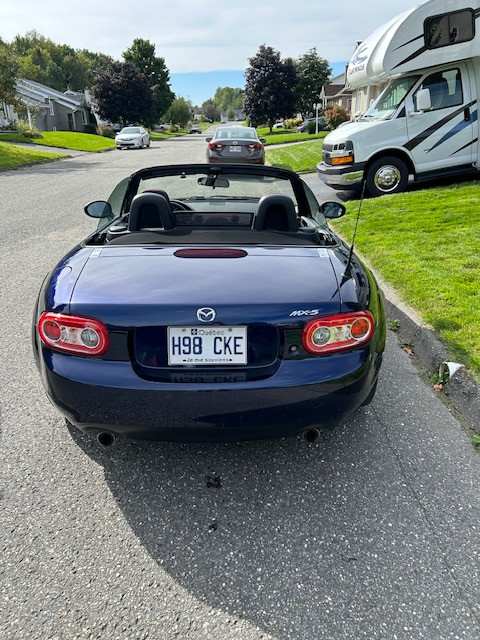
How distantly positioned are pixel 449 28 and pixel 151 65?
77.9m

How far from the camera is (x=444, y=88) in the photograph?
9.20 meters

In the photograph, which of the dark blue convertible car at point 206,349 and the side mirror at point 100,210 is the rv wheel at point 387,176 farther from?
the dark blue convertible car at point 206,349

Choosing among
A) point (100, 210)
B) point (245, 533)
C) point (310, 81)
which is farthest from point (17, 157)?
point (310, 81)

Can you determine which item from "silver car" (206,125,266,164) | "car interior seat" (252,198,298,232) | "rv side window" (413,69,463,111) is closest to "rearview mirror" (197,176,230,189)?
"car interior seat" (252,198,298,232)

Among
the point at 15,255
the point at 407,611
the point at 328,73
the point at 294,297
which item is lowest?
the point at 407,611

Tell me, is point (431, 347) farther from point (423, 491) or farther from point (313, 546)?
point (313, 546)

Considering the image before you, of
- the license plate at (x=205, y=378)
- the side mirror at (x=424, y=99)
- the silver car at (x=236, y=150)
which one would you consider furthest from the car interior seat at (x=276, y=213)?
the silver car at (x=236, y=150)

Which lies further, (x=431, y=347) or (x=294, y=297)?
(x=431, y=347)

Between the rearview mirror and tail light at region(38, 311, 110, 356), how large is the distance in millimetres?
1729

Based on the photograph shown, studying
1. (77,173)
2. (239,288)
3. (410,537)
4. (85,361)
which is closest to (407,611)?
(410,537)

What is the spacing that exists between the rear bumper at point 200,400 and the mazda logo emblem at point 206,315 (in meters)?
0.27

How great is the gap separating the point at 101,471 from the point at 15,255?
16.6 feet

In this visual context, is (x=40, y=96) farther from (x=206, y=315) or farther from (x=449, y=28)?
(x=206, y=315)

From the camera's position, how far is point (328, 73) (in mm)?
56406
